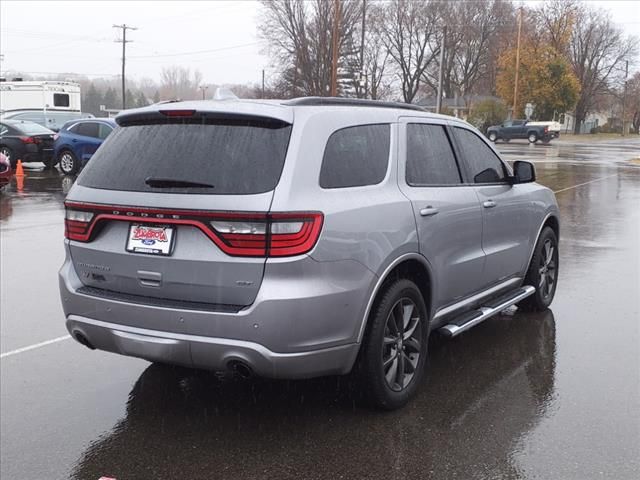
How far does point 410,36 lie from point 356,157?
76.0 m

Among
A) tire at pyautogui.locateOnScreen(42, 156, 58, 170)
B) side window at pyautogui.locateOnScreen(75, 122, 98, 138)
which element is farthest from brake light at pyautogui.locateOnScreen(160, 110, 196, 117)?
tire at pyautogui.locateOnScreen(42, 156, 58, 170)

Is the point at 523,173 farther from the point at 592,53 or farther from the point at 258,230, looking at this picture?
the point at 592,53

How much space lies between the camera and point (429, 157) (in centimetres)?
486

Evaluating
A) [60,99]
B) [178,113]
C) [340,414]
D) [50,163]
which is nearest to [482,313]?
[340,414]

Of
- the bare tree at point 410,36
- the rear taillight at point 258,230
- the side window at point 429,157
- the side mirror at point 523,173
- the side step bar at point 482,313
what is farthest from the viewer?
the bare tree at point 410,36

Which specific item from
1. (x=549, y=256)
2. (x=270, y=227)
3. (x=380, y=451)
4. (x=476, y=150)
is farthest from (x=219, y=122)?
(x=549, y=256)

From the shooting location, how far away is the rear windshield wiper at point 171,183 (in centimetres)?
372

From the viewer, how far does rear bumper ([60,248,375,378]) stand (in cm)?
357

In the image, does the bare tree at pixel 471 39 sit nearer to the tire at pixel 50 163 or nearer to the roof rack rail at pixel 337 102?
the tire at pixel 50 163

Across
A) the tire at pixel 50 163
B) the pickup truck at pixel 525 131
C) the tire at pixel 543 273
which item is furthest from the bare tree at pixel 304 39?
the tire at pixel 543 273

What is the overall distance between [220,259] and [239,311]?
28 centimetres

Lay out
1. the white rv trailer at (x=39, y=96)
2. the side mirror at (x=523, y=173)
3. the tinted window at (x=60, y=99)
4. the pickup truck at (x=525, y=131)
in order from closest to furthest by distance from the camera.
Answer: the side mirror at (x=523, y=173) → the white rv trailer at (x=39, y=96) → the tinted window at (x=60, y=99) → the pickup truck at (x=525, y=131)

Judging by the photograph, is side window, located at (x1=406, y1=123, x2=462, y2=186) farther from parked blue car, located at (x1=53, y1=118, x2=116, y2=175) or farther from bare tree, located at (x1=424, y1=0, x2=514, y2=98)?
bare tree, located at (x1=424, y1=0, x2=514, y2=98)

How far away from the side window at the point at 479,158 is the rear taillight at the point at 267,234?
2.16 metres
